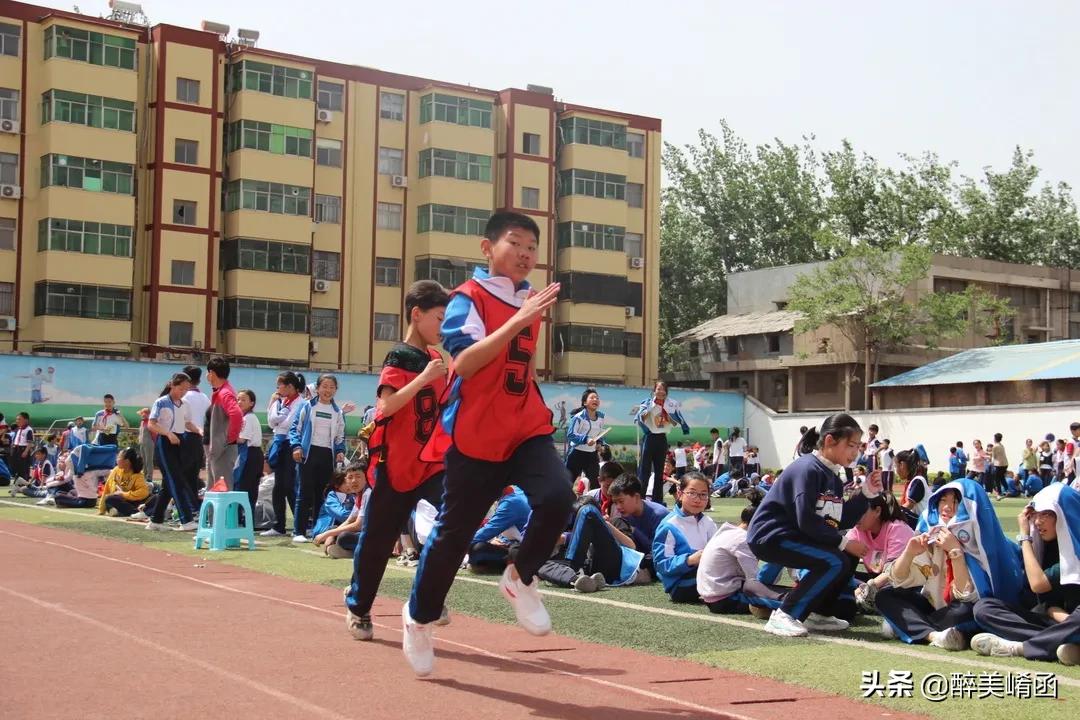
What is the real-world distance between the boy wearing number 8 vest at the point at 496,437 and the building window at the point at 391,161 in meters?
50.3

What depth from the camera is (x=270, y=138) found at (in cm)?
5106

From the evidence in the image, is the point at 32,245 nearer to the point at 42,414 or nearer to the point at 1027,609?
the point at 42,414

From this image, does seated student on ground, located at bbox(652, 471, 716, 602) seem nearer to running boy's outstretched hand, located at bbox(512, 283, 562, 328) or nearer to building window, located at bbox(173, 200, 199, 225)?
running boy's outstretched hand, located at bbox(512, 283, 562, 328)

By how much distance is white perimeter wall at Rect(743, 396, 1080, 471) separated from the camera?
4006 cm

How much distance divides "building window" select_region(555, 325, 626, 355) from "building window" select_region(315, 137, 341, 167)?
42.1ft

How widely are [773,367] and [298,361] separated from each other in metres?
23.3

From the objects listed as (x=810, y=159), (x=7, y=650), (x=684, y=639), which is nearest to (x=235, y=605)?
(x=7, y=650)

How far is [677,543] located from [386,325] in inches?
1825

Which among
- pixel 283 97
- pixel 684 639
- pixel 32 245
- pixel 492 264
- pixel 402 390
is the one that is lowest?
pixel 684 639

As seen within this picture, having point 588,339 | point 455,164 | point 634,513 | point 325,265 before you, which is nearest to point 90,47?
point 325,265

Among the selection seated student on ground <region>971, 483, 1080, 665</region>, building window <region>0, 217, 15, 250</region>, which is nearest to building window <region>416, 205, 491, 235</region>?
building window <region>0, 217, 15, 250</region>

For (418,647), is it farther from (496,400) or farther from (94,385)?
(94,385)

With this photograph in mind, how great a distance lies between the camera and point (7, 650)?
20.9 feet

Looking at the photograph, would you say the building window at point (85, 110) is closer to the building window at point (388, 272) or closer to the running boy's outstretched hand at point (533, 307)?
the building window at point (388, 272)
